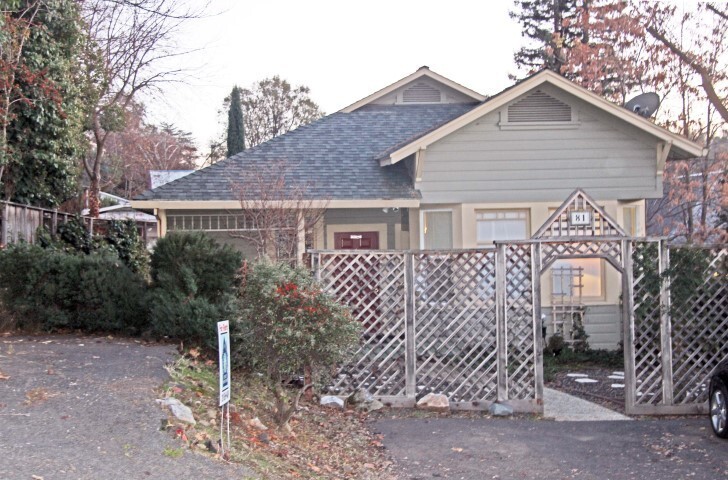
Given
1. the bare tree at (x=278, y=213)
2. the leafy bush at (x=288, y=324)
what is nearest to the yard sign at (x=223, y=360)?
the leafy bush at (x=288, y=324)

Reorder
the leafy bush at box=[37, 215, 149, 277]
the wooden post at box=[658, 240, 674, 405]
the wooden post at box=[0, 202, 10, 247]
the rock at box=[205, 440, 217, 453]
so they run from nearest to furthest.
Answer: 1. the rock at box=[205, 440, 217, 453]
2. the wooden post at box=[658, 240, 674, 405]
3. the wooden post at box=[0, 202, 10, 247]
4. the leafy bush at box=[37, 215, 149, 277]

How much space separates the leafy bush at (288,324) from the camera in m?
8.00

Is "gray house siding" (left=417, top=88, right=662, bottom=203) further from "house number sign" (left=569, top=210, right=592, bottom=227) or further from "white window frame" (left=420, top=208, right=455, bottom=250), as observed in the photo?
"house number sign" (left=569, top=210, right=592, bottom=227)

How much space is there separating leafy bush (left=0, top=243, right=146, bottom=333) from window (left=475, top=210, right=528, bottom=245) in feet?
22.1

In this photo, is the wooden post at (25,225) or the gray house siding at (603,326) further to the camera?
the wooden post at (25,225)

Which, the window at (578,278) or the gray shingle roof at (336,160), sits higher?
the gray shingle roof at (336,160)

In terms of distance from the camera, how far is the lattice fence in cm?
986

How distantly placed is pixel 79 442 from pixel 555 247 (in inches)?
253

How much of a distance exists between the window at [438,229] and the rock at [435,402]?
17.9 ft

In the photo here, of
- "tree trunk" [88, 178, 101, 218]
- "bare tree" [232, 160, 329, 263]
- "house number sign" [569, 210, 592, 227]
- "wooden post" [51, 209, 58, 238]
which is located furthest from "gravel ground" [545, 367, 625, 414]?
"tree trunk" [88, 178, 101, 218]

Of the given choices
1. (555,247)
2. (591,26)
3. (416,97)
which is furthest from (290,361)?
(591,26)

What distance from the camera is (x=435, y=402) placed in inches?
389

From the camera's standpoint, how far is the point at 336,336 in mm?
8172

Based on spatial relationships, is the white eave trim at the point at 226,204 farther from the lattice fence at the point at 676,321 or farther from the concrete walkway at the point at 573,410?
the lattice fence at the point at 676,321
